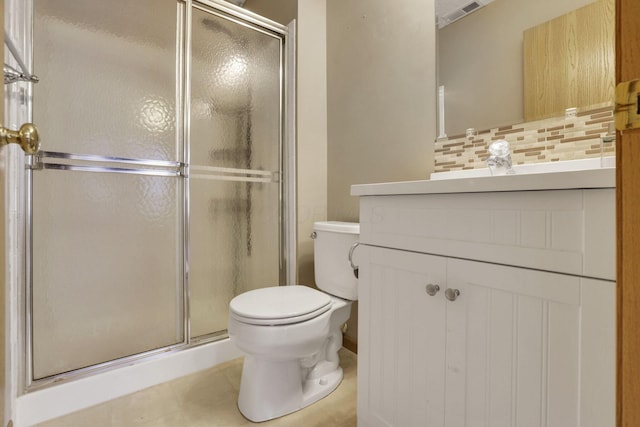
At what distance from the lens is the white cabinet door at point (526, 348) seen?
1.69 feet

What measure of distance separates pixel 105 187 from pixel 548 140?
1.71 meters

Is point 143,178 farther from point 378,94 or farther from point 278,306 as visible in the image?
point 378,94

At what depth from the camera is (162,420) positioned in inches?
44.7

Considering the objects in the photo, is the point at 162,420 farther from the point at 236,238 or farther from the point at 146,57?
the point at 146,57

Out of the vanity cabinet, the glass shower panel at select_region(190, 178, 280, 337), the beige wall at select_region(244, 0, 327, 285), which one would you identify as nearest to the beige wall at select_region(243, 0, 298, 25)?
the beige wall at select_region(244, 0, 327, 285)

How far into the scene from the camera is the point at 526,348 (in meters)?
0.59

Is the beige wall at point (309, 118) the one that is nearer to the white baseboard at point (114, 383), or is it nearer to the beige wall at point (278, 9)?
the beige wall at point (278, 9)

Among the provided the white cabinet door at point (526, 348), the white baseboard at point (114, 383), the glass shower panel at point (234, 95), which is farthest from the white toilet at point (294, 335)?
the glass shower panel at point (234, 95)

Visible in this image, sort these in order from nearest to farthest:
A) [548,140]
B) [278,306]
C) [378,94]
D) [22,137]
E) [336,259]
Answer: [22,137]
[548,140]
[278,306]
[336,259]
[378,94]

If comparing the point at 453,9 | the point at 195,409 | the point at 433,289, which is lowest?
the point at 195,409

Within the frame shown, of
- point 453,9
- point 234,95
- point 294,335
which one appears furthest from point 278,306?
point 453,9

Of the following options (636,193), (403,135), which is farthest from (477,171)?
(636,193)

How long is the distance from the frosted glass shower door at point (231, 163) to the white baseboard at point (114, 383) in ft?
Result: 0.36

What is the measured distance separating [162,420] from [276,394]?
16.7 inches
